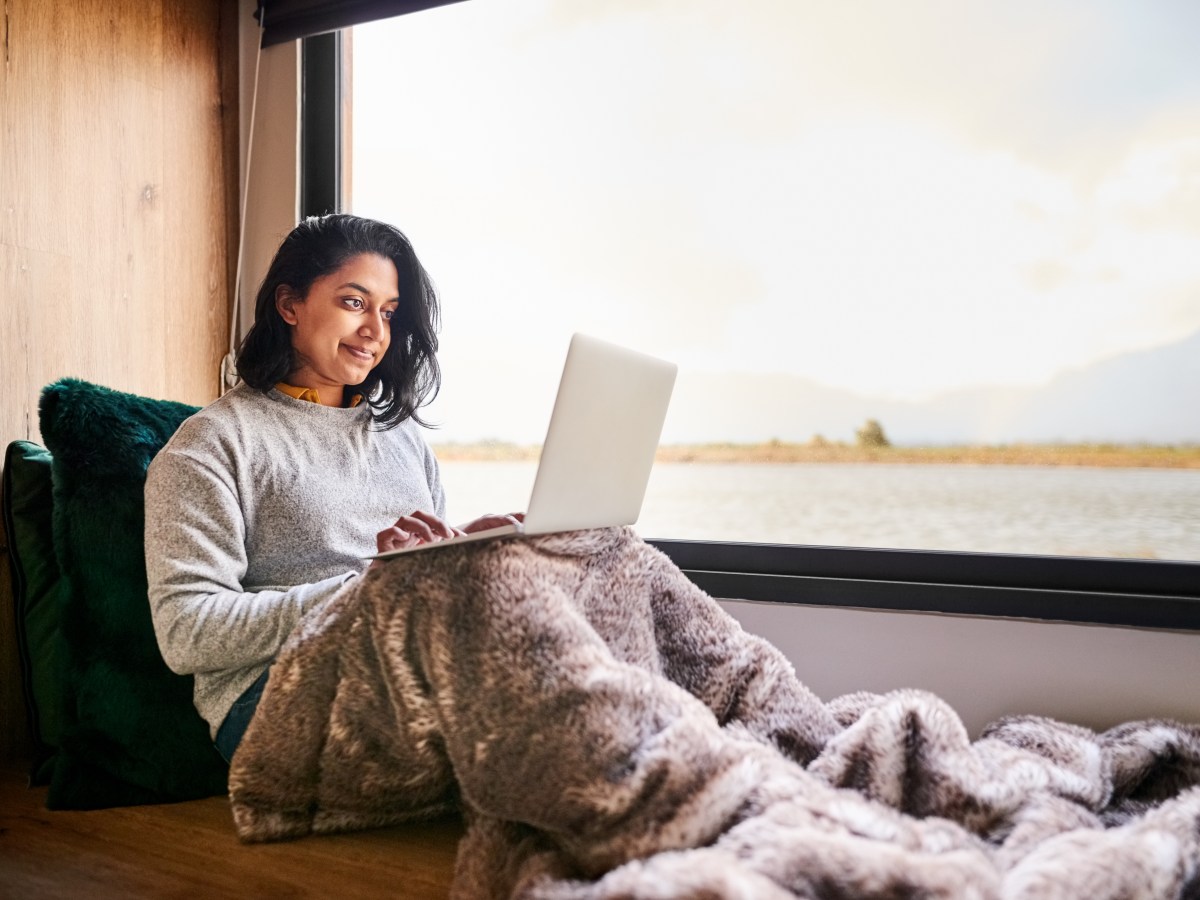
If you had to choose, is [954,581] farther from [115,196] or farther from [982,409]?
[982,409]

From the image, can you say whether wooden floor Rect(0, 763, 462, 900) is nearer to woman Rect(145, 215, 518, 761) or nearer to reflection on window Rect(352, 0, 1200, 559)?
woman Rect(145, 215, 518, 761)

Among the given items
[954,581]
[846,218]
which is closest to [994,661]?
[954,581]

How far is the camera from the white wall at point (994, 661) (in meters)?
1.38

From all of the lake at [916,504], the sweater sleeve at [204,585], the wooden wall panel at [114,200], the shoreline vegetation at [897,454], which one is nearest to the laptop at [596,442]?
the lake at [916,504]

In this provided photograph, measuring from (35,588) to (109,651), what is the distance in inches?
7.5

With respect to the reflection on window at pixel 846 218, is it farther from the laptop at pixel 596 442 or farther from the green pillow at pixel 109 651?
the green pillow at pixel 109 651

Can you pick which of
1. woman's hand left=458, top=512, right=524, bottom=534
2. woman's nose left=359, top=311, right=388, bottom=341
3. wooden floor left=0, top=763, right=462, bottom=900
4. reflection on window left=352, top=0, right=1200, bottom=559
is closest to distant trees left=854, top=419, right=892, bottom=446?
reflection on window left=352, top=0, right=1200, bottom=559

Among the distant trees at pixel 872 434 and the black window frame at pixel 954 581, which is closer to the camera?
the black window frame at pixel 954 581

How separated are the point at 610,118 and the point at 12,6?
1768mm

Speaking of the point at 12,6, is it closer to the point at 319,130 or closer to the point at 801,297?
the point at 319,130

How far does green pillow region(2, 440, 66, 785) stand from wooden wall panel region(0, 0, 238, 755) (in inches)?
4.8

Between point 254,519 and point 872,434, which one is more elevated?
point 872,434

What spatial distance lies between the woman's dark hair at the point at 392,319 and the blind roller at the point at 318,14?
675 millimetres

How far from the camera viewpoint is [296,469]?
1360mm
